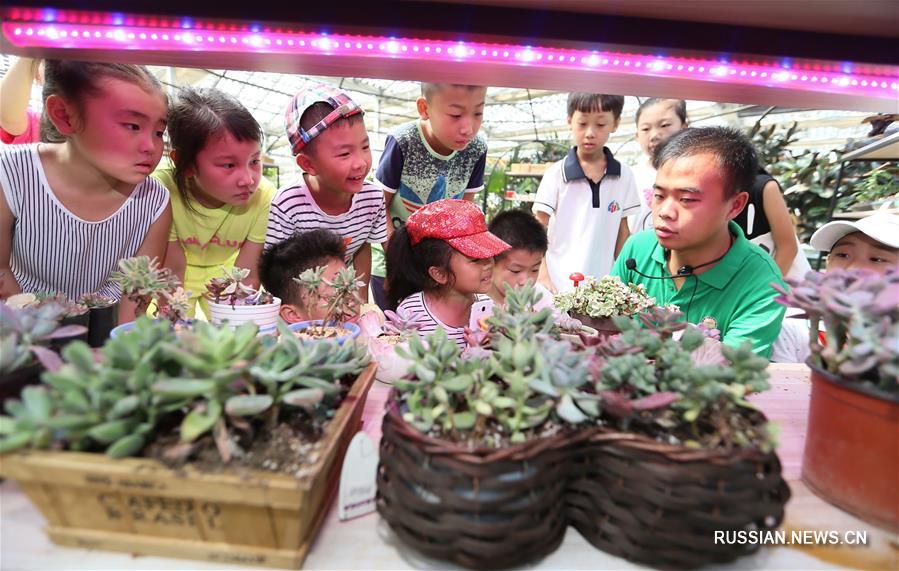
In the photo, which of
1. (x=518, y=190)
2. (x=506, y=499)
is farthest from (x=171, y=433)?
(x=518, y=190)

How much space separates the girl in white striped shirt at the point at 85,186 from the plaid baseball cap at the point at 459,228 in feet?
2.67

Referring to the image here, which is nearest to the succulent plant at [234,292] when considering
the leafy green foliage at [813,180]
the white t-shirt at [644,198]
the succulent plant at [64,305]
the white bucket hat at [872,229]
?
the succulent plant at [64,305]

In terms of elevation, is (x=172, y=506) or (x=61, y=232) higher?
(x=61, y=232)

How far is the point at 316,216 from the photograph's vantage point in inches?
69.1

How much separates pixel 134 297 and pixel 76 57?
20.4 inches

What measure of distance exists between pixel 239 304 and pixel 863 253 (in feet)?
7.05

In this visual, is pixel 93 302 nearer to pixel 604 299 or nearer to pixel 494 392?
pixel 494 392

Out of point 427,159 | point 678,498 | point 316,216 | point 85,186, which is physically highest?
point 427,159

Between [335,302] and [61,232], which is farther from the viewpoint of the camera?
[61,232]

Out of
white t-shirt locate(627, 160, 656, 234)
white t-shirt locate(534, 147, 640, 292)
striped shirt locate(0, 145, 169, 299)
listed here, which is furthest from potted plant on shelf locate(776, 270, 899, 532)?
white t-shirt locate(627, 160, 656, 234)

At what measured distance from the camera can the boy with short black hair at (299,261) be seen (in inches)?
61.6

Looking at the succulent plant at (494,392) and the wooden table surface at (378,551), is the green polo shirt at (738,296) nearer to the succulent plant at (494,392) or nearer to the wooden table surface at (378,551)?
the wooden table surface at (378,551)

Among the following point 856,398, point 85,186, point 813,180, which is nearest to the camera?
point 856,398

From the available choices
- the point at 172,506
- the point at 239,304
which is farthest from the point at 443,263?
the point at 172,506
